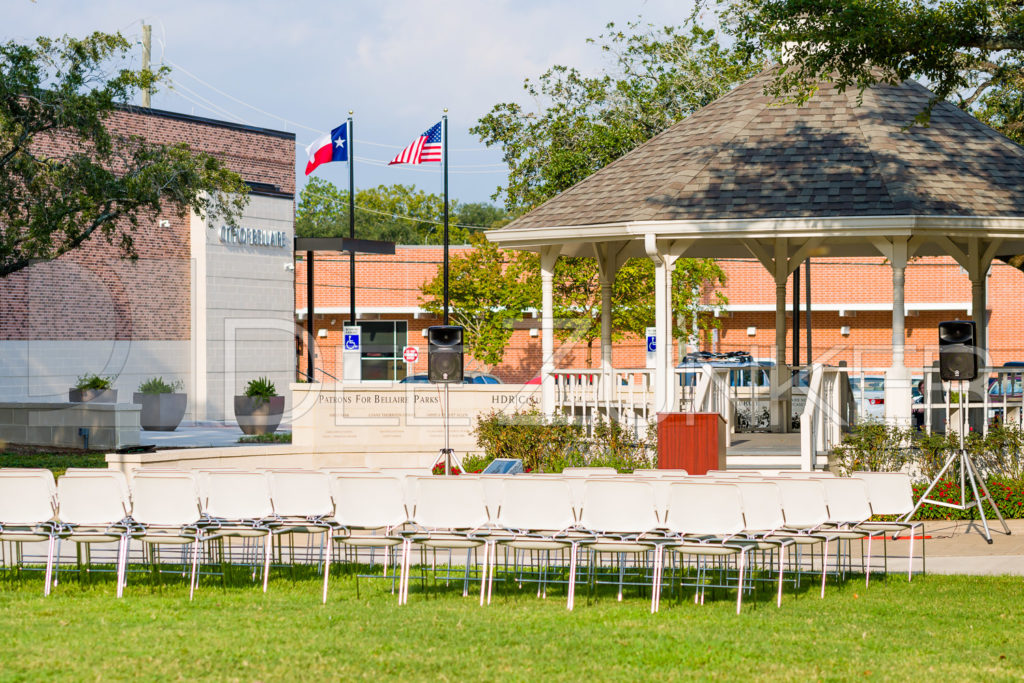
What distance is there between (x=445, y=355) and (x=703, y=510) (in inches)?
262

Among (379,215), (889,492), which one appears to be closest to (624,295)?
(889,492)

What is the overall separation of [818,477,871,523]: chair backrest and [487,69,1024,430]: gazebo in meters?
5.78

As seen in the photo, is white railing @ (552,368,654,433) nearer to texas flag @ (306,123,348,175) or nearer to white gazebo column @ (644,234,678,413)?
white gazebo column @ (644,234,678,413)

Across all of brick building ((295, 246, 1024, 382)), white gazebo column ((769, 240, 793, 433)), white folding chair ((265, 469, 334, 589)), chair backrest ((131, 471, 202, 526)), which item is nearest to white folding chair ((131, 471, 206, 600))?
chair backrest ((131, 471, 202, 526))

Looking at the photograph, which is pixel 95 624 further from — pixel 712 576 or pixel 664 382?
pixel 664 382

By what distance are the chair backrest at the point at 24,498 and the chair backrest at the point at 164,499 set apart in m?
0.84

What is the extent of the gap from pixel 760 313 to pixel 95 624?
122 ft

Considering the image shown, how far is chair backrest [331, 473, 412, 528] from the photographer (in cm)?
952

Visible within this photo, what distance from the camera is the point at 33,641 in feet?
24.3

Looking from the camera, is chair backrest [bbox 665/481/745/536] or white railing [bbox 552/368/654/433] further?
white railing [bbox 552/368/654/433]

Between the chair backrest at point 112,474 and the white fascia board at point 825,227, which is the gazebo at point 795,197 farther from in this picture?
the chair backrest at point 112,474

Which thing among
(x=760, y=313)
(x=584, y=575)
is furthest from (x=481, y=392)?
(x=760, y=313)

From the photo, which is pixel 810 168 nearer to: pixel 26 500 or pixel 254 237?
pixel 26 500

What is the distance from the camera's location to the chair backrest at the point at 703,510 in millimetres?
8914
